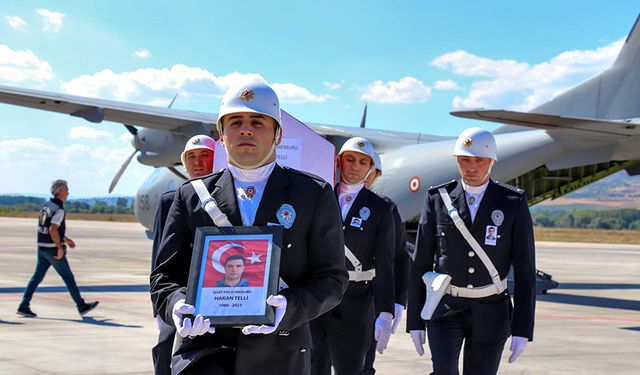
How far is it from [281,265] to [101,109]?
15.9m

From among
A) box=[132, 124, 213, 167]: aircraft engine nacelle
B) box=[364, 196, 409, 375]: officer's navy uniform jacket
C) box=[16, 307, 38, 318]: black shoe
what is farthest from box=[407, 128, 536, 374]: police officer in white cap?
box=[132, 124, 213, 167]: aircraft engine nacelle

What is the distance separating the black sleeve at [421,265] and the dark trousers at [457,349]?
152mm

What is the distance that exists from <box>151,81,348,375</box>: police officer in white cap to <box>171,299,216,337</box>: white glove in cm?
12

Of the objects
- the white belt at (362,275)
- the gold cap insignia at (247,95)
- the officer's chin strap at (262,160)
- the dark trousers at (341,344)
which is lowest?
the dark trousers at (341,344)

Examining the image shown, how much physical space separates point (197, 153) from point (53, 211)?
5.75m

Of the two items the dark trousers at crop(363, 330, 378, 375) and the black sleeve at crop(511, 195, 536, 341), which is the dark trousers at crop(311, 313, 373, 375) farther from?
the black sleeve at crop(511, 195, 536, 341)

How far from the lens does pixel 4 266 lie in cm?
2044

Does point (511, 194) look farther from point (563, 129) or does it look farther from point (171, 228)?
point (563, 129)

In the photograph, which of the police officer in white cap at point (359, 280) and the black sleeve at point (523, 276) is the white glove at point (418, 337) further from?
the black sleeve at point (523, 276)

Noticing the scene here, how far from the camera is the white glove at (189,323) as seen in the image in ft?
9.39

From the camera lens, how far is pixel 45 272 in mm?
11445

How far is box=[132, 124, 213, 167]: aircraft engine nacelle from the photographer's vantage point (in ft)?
65.8

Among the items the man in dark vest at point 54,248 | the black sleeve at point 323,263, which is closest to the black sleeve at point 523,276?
the black sleeve at point 323,263

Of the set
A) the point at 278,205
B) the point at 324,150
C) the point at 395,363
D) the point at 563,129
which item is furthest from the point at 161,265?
the point at 563,129
